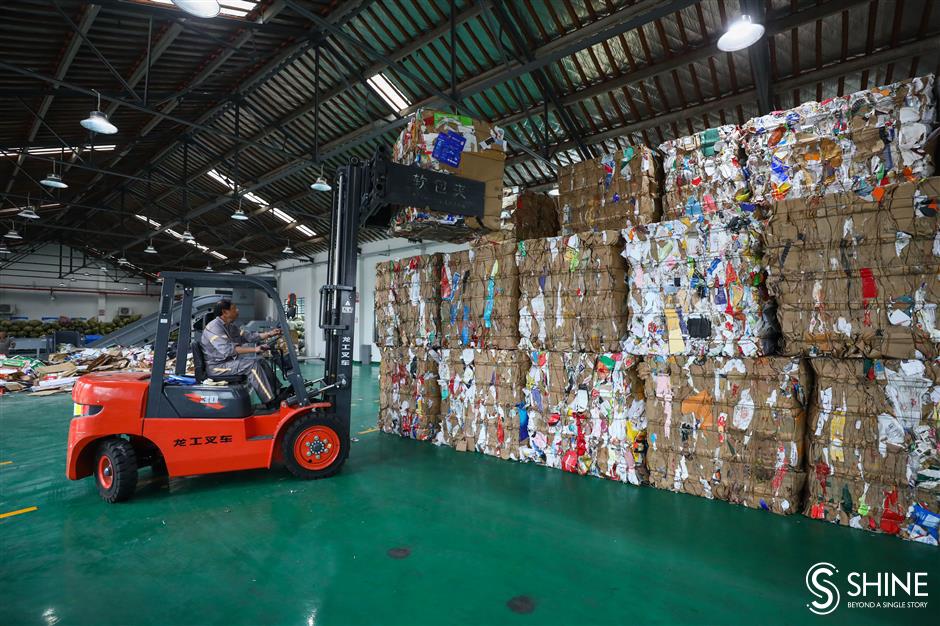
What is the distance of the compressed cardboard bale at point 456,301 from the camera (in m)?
6.40

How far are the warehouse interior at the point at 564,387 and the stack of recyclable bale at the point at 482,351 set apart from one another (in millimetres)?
43

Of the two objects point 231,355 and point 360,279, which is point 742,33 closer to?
point 231,355

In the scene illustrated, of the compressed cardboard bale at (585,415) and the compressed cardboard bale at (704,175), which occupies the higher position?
the compressed cardboard bale at (704,175)

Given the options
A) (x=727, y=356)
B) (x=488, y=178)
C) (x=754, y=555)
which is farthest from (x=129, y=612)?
(x=727, y=356)

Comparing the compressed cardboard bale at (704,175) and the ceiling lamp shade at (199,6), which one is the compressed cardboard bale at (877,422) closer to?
the compressed cardboard bale at (704,175)

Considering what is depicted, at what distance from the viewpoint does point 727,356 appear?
4.45 meters

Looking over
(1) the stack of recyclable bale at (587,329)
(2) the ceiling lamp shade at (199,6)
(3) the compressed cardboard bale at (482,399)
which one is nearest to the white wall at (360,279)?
(3) the compressed cardboard bale at (482,399)

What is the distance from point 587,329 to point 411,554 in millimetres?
3031

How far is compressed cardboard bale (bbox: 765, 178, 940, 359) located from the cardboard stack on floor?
0.25 meters

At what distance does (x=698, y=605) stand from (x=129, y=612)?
10.9 ft

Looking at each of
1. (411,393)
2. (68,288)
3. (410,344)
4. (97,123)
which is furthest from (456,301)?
(68,288)

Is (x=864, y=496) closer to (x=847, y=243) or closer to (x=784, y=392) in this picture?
(x=784, y=392)

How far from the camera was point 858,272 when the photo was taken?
386cm

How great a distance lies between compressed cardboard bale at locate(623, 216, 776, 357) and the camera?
4379 millimetres
